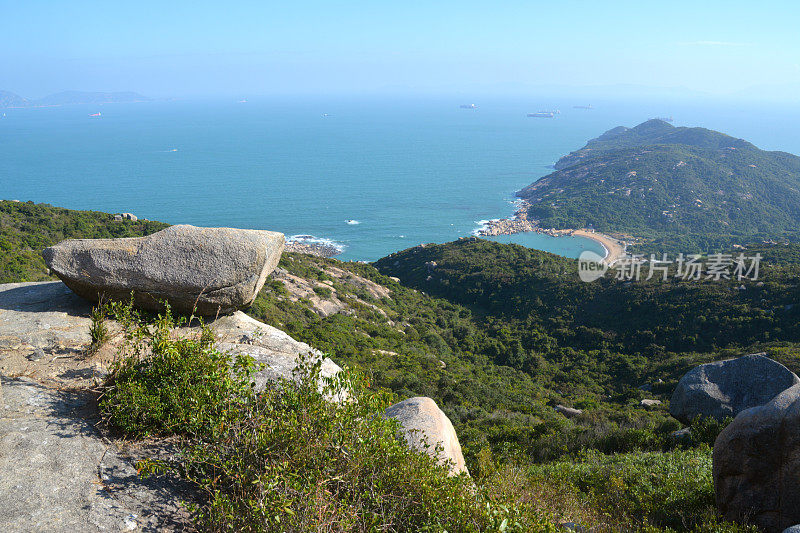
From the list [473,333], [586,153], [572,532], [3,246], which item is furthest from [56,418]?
[586,153]

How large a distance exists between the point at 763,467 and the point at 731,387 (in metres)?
7.27

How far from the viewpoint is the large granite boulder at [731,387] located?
1234 centimetres

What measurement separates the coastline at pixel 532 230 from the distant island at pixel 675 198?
257 mm

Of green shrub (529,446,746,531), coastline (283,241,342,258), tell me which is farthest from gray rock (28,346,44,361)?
coastline (283,241,342,258)

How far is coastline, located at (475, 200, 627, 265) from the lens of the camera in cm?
8262

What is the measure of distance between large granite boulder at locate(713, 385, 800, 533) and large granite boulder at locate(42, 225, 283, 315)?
30.5ft

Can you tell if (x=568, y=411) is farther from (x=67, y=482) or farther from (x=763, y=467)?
(x=67, y=482)

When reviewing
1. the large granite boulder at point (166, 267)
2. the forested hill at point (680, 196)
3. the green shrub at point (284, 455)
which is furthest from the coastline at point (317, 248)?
the green shrub at point (284, 455)

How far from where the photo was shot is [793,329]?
26.1m

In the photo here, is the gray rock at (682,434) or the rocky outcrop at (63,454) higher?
the rocky outcrop at (63,454)

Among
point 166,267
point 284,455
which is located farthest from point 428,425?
point 166,267

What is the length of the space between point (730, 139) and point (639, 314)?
5282 inches

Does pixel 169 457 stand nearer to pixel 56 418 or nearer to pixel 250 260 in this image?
pixel 56 418

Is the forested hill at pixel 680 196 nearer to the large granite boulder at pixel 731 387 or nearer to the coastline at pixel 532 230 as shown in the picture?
the coastline at pixel 532 230
